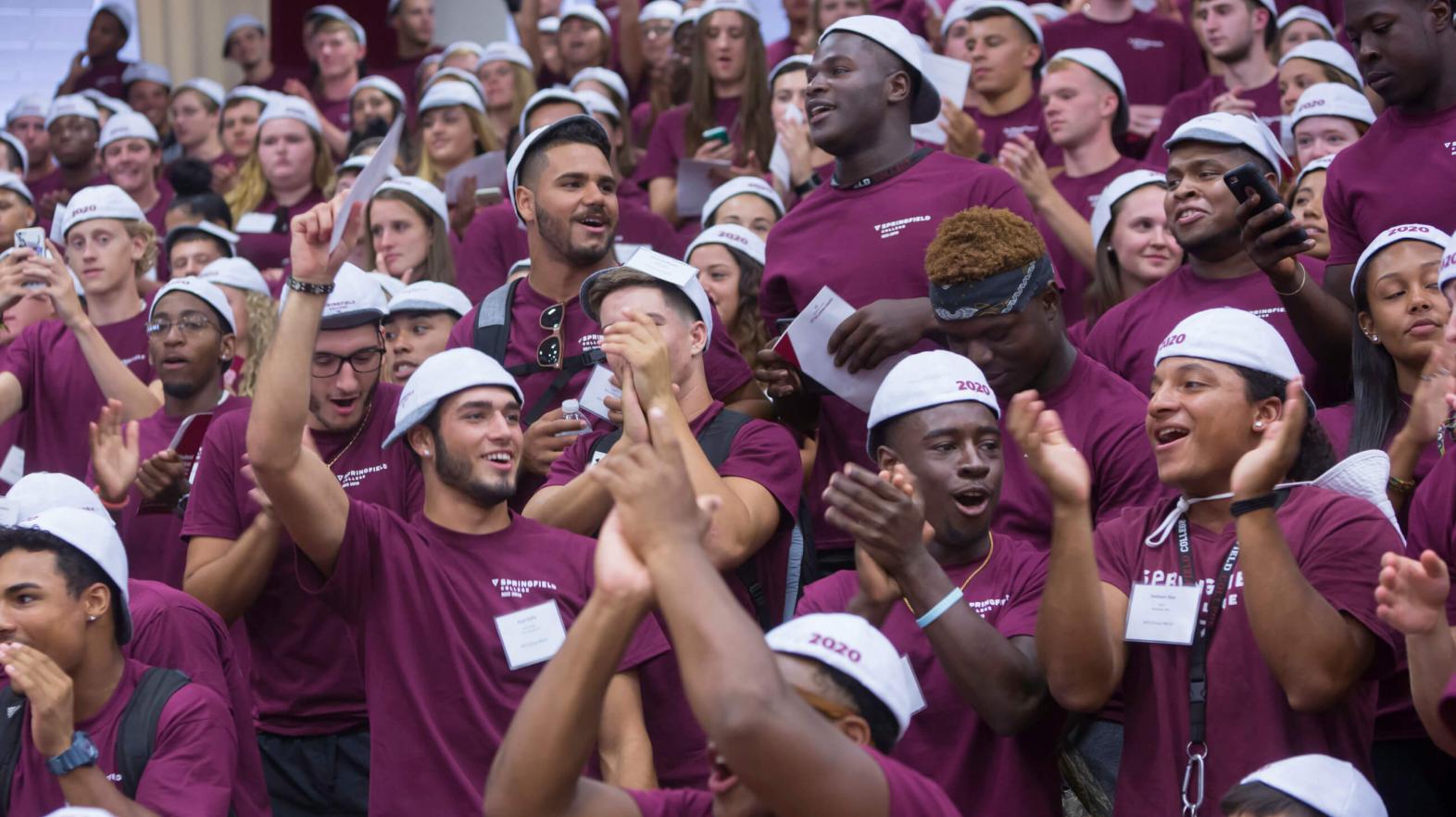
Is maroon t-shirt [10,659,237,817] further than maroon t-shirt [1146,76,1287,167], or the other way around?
maroon t-shirt [1146,76,1287,167]

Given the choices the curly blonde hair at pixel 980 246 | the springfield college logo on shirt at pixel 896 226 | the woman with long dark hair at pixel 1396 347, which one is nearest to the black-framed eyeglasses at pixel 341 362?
the springfield college logo on shirt at pixel 896 226

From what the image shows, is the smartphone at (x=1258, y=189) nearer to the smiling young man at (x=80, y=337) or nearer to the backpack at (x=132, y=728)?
the backpack at (x=132, y=728)

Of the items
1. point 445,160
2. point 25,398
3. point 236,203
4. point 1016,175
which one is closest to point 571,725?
point 1016,175

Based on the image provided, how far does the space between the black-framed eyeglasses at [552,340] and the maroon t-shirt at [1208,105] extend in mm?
3232

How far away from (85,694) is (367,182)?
1531 millimetres

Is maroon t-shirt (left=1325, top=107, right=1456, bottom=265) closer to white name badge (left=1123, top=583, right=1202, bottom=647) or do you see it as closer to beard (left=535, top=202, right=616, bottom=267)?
white name badge (left=1123, top=583, right=1202, bottom=647)

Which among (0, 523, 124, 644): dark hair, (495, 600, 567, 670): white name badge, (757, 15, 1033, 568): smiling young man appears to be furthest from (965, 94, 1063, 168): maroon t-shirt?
(0, 523, 124, 644): dark hair

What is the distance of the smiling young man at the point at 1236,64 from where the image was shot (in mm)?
8648

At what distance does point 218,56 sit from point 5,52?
1.71 metres

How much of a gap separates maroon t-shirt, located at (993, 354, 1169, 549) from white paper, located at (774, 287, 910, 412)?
0.63 m

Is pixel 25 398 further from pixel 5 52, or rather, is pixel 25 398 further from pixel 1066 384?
pixel 5 52

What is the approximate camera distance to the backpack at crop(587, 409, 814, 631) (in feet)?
17.9

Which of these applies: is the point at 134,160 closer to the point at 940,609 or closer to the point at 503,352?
the point at 503,352

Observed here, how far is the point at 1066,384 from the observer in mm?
5246
